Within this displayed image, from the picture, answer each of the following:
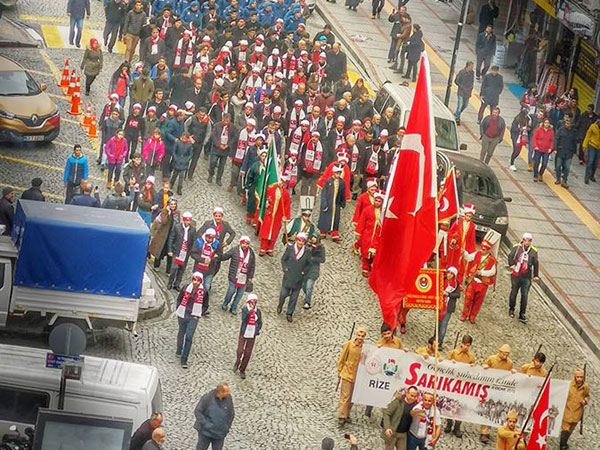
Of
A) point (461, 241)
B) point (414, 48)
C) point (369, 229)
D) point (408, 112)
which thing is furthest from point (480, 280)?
point (414, 48)

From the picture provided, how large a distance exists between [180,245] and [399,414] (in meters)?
6.53

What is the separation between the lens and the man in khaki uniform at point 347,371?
24.7 meters

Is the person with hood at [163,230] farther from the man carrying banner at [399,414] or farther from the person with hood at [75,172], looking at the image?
the man carrying banner at [399,414]

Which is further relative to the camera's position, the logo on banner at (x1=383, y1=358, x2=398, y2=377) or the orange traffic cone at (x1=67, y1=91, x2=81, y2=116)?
the orange traffic cone at (x1=67, y1=91, x2=81, y2=116)

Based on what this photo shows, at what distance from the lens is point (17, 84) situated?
34219 millimetres

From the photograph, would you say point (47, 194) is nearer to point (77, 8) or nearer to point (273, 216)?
point (273, 216)

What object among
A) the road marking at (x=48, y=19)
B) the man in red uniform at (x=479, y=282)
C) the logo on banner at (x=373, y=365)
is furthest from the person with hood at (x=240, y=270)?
the road marking at (x=48, y=19)

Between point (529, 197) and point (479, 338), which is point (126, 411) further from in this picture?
point (529, 197)

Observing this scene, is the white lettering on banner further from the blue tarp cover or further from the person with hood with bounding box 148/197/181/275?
the person with hood with bounding box 148/197/181/275

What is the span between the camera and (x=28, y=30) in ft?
133

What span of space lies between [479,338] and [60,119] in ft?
36.8

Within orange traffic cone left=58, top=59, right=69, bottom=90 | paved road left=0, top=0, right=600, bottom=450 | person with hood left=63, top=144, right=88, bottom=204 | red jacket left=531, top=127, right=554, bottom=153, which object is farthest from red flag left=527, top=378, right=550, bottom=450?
orange traffic cone left=58, top=59, right=69, bottom=90

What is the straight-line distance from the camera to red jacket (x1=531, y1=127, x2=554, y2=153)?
37.6 metres

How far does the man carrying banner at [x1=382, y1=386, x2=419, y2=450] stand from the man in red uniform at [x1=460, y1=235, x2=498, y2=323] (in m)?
6.28
